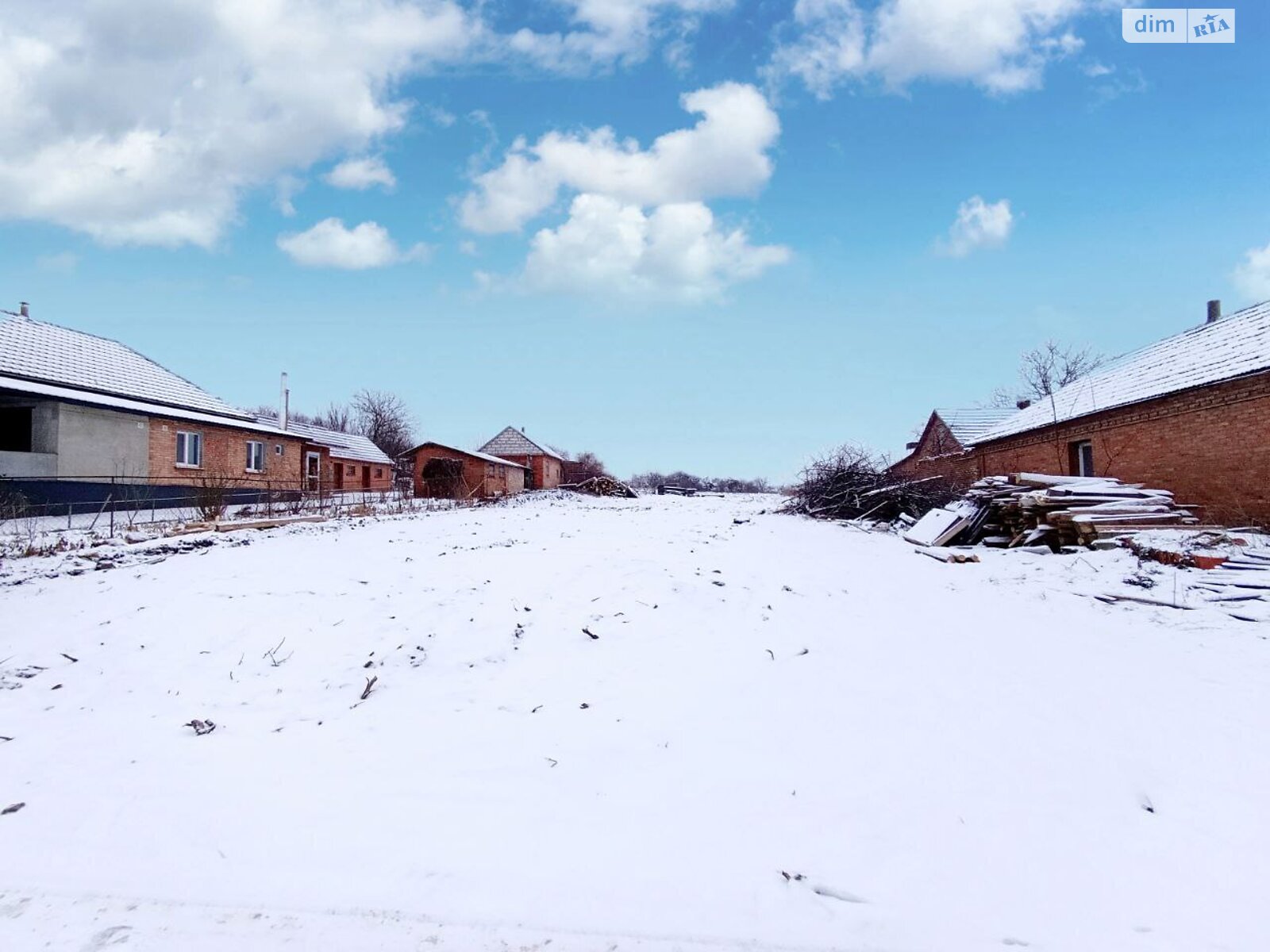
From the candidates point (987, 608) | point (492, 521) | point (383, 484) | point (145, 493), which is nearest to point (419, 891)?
point (987, 608)

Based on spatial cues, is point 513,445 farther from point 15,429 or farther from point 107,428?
point 15,429

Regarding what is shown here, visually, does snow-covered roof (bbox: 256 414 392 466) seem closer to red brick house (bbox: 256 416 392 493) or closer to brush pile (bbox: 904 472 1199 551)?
red brick house (bbox: 256 416 392 493)

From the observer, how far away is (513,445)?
45.3 metres

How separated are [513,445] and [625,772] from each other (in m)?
42.9

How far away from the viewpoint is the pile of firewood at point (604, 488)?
1405 inches

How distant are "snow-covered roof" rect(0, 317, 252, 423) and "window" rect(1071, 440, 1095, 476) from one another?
2887 centimetres

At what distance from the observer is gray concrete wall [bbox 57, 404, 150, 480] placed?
17.5 m

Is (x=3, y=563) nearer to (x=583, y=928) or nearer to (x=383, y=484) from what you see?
(x=583, y=928)

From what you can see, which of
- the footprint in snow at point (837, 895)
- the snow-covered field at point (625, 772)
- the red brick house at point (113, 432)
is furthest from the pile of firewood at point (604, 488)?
the footprint in snow at point (837, 895)

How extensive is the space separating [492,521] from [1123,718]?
13395 mm

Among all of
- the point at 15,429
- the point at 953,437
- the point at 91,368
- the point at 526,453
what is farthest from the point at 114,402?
the point at 953,437

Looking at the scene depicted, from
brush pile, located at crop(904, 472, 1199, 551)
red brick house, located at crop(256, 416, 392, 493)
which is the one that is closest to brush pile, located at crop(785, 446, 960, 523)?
brush pile, located at crop(904, 472, 1199, 551)

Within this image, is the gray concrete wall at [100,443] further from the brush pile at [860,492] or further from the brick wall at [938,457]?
the brick wall at [938,457]

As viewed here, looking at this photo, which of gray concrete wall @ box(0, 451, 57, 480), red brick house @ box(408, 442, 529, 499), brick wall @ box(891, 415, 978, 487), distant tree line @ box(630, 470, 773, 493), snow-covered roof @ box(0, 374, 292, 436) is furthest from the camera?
distant tree line @ box(630, 470, 773, 493)
